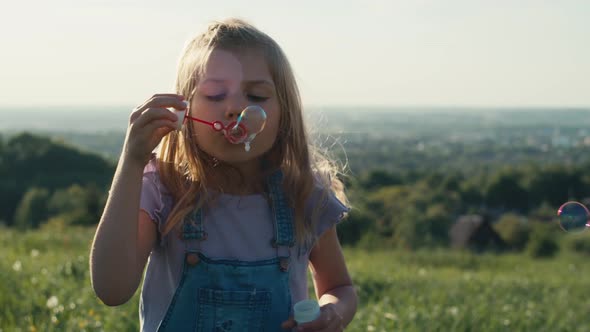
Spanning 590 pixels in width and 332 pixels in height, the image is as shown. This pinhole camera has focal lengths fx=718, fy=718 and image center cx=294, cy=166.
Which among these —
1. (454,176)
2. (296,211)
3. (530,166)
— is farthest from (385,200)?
(296,211)

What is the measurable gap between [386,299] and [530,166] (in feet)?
126

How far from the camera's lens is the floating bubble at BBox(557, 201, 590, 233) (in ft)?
8.07

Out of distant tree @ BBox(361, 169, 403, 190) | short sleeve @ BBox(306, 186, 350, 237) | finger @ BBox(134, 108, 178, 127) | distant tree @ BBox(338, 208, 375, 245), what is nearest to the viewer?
finger @ BBox(134, 108, 178, 127)

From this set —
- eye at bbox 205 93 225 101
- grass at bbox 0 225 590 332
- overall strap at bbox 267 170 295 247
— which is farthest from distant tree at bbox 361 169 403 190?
eye at bbox 205 93 225 101

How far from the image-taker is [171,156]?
71.4 inches

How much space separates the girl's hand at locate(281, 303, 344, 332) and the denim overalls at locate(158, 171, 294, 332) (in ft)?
0.22

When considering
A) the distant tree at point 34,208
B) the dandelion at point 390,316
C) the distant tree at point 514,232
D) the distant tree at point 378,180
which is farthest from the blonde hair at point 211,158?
the distant tree at point 378,180

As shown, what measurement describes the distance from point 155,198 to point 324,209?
0.45 meters

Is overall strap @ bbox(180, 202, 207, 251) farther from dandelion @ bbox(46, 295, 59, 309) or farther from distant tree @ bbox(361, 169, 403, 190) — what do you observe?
distant tree @ bbox(361, 169, 403, 190)

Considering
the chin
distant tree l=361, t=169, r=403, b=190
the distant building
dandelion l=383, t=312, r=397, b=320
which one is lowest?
distant tree l=361, t=169, r=403, b=190

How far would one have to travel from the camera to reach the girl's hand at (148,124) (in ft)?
4.97

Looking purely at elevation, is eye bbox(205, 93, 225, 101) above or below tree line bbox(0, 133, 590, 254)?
above

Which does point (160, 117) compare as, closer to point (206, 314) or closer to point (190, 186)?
point (190, 186)

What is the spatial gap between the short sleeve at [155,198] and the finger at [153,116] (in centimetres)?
21
